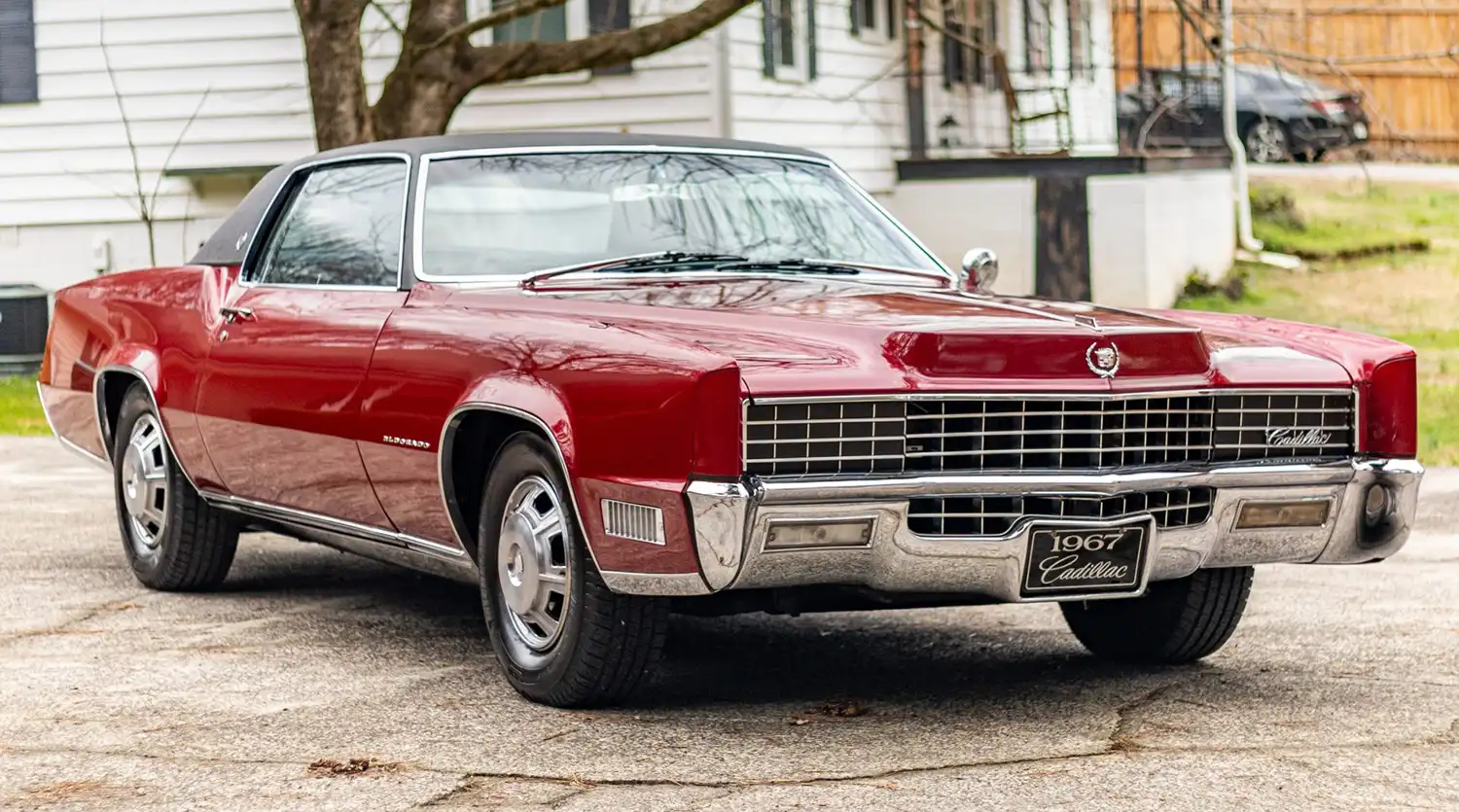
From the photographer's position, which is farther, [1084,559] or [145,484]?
[145,484]

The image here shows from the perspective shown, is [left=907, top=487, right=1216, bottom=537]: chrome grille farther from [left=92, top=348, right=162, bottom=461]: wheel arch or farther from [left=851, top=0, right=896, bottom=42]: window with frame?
[left=851, top=0, right=896, bottom=42]: window with frame

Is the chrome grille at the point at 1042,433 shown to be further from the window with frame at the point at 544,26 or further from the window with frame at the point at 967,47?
the window with frame at the point at 967,47

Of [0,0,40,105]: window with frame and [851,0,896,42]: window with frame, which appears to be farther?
[851,0,896,42]: window with frame

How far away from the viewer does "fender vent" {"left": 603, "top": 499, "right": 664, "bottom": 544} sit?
5012mm

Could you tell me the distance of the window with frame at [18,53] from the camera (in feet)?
59.2

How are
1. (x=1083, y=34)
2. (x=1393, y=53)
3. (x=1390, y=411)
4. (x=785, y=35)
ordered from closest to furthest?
1. (x=1390, y=411)
2. (x=785, y=35)
3. (x=1083, y=34)
4. (x=1393, y=53)

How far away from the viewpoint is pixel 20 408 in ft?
49.6

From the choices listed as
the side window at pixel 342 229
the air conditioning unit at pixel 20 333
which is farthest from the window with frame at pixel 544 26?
the side window at pixel 342 229

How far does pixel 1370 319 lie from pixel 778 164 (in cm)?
1330

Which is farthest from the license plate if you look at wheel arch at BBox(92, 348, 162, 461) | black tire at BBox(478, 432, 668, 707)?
wheel arch at BBox(92, 348, 162, 461)

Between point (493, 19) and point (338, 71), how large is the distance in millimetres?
1252

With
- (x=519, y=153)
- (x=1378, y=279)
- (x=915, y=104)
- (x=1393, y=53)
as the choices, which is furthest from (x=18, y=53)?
(x=1393, y=53)

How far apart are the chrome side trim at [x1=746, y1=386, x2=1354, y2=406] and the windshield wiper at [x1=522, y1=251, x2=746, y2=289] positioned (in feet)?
4.78

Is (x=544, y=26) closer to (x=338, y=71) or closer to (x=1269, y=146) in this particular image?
(x=338, y=71)
